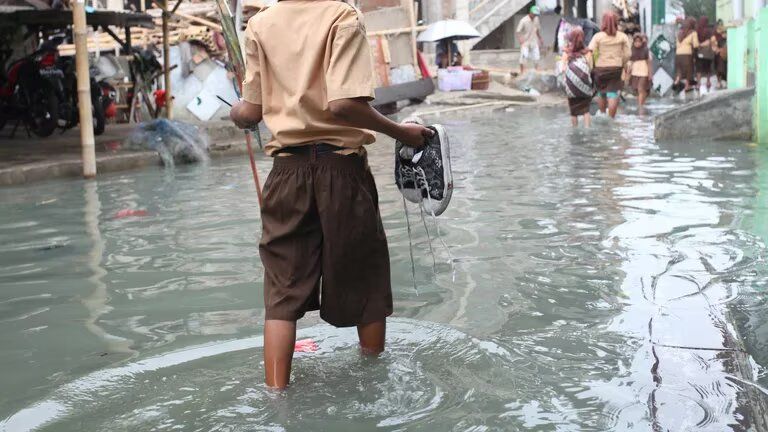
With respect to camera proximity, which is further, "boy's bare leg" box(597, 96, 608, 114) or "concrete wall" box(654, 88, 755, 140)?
Answer: "boy's bare leg" box(597, 96, 608, 114)

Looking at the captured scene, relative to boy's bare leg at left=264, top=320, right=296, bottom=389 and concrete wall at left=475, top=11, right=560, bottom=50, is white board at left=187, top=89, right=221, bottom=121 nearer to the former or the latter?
concrete wall at left=475, top=11, right=560, bottom=50

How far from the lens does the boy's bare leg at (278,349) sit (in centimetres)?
356

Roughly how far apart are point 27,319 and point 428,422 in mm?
2535

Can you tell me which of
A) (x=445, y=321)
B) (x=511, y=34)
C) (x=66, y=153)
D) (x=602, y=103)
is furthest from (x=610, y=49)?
(x=511, y=34)

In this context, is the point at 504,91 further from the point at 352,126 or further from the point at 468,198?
the point at 352,126

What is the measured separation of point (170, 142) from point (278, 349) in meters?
9.69

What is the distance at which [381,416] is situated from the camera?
134 inches

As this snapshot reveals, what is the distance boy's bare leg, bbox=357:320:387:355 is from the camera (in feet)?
12.5

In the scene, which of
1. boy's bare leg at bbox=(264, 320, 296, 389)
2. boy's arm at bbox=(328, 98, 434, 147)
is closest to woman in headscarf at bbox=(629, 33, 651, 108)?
boy's arm at bbox=(328, 98, 434, 147)

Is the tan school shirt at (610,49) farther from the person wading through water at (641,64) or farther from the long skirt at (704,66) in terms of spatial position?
the long skirt at (704,66)

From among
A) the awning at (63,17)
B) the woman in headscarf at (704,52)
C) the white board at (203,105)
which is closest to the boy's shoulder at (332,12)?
the awning at (63,17)

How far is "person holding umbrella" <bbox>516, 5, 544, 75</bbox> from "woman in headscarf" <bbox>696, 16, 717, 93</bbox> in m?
5.38

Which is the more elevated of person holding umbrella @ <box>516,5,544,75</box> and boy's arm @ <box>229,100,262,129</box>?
person holding umbrella @ <box>516,5,544,75</box>

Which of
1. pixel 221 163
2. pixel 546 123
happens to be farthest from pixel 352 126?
pixel 546 123
